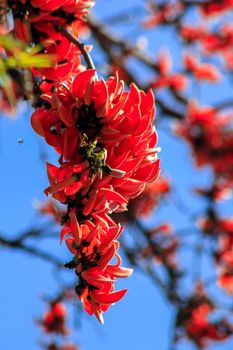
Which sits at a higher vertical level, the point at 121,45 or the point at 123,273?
the point at 123,273

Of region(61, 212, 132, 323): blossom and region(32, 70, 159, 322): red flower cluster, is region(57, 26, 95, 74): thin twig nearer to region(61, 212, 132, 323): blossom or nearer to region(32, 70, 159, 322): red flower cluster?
region(32, 70, 159, 322): red flower cluster

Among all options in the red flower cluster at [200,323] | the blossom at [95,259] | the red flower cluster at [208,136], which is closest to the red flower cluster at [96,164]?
the blossom at [95,259]

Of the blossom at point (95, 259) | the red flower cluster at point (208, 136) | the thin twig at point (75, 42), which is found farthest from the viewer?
the red flower cluster at point (208, 136)

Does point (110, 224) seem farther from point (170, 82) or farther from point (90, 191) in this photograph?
point (170, 82)

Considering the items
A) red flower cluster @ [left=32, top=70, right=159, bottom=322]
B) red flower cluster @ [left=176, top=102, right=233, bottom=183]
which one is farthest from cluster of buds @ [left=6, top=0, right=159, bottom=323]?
red flower cluster @ [left=176, top=102, right=233, bottom=183]

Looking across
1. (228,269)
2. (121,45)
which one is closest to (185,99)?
(121,45)

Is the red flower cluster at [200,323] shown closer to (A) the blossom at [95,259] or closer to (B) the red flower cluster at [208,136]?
(B) the red flower cluster at [208,136]

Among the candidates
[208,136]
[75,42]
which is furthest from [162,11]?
[75,42]

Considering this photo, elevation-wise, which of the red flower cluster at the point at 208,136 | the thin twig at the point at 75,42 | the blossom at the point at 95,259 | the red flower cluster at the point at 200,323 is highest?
the thin twig at the point at 75,42

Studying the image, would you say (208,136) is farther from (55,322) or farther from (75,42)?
(75,42)
